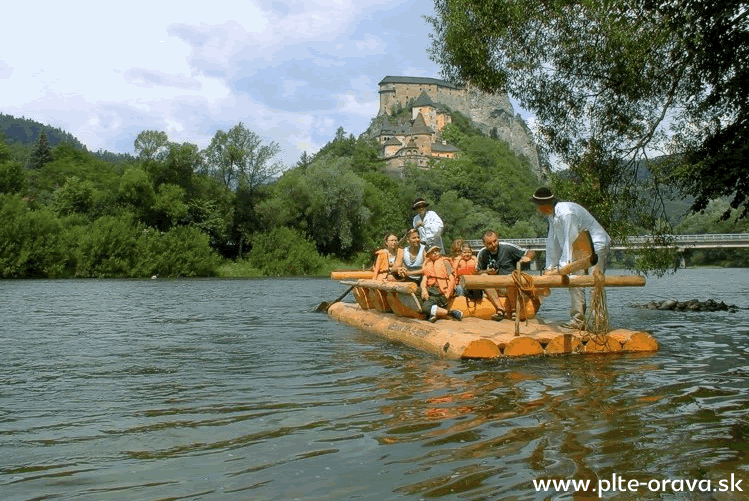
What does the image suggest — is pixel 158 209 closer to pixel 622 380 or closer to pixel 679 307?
pixel 679 307

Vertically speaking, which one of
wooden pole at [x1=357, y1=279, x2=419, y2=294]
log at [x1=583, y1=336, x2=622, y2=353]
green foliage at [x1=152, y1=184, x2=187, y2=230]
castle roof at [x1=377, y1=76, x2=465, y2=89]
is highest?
castle roof at [x1=377, y1=76, x2=465, y2=89]

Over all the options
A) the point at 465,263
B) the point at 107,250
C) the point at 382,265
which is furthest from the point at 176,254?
the point at 465,263

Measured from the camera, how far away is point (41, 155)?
105 meters

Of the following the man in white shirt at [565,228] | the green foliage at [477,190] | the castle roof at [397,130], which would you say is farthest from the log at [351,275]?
the castle roof at [397,130]

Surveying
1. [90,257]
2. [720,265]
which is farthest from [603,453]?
[720,265]

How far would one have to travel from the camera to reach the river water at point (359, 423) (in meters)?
4.89

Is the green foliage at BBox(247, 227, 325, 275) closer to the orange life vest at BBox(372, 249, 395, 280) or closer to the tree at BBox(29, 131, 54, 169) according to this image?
the orange life vest at BBox(372, 249, 395, 280)

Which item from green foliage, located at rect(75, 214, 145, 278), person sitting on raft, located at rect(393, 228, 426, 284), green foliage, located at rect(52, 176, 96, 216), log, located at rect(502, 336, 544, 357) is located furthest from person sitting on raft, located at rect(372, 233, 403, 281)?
green foliage, located at rect(52, 176, 96, 216)

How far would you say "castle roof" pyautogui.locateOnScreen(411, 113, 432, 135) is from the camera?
162m

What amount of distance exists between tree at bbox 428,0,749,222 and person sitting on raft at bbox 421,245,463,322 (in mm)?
5216

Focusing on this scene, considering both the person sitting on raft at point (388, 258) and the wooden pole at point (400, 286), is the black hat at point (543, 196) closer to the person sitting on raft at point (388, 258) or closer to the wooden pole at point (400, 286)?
the wooden pole at point (400, 286)

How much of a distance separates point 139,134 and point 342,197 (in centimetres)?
1824

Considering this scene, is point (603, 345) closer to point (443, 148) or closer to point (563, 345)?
point (563, 345)

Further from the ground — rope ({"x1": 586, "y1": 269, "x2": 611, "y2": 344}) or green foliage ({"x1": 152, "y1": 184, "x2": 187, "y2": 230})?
green foliage ({"x1": 152, "y1": 184, "x2": 187, "y2": 230})
